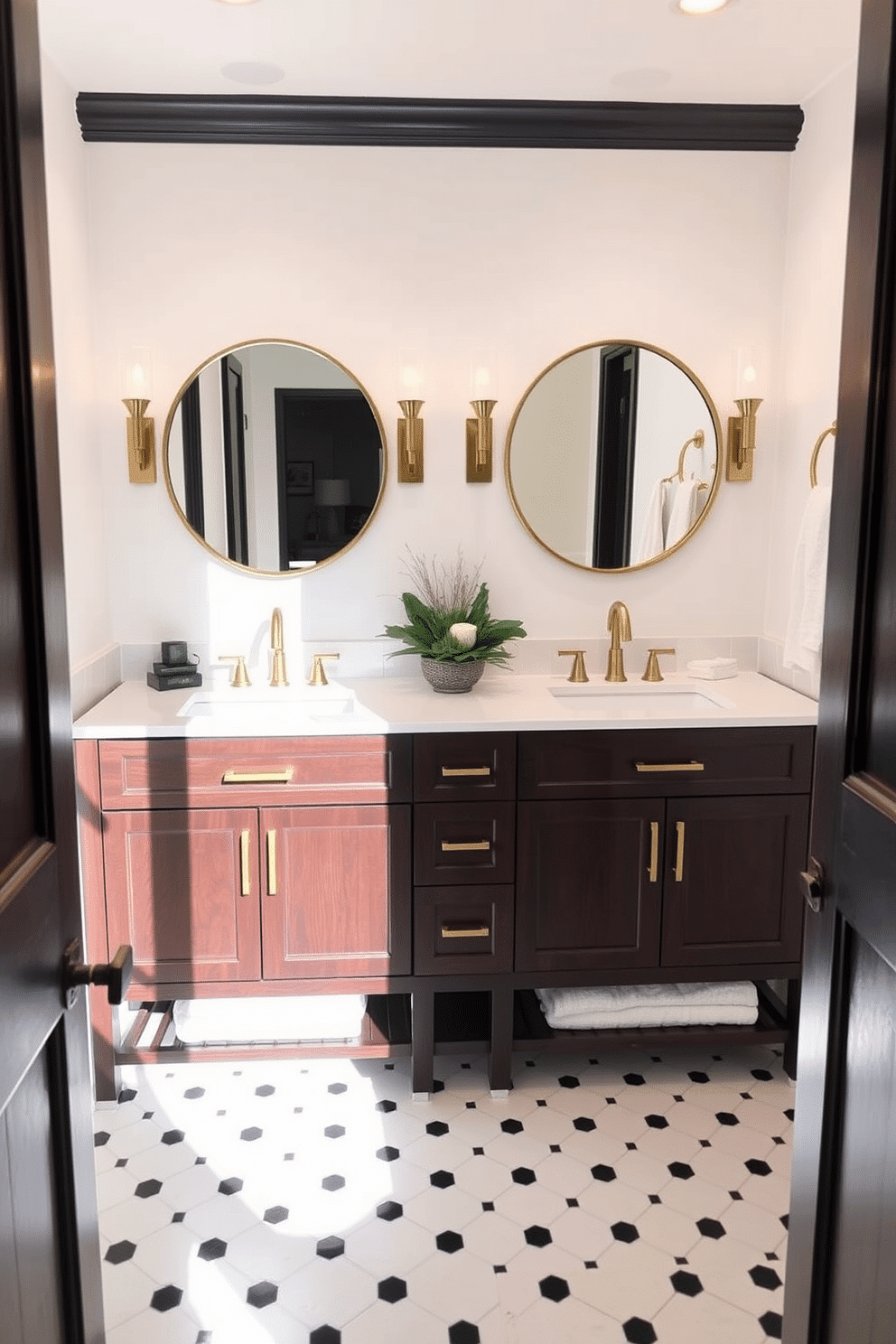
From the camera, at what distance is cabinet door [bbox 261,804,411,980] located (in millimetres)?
2443

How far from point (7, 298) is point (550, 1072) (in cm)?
226

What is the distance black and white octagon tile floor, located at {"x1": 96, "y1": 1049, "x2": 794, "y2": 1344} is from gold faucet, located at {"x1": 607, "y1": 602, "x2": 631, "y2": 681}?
3.33ft

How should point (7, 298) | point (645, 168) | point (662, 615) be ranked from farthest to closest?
point (662, 615)
point (645, 168)
point (7, 298)

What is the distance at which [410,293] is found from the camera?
2.83 metres

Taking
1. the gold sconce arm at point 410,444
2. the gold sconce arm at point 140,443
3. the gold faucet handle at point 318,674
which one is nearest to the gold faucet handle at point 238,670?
the gold faucet handle at point 318,674

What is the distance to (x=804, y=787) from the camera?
253cm

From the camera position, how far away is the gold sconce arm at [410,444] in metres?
2.84

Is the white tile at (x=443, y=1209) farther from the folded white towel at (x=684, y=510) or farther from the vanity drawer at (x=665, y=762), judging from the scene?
the folded white towel at (x=684, y=510)

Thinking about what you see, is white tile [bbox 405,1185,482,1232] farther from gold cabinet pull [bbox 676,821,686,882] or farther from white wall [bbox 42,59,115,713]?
white wall [bbox 42,59,115,713]

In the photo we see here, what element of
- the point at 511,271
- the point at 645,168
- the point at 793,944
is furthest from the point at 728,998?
the point at 645,168

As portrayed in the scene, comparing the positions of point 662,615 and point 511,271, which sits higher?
point 511,271

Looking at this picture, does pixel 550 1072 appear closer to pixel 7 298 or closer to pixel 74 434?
pixel 74 434

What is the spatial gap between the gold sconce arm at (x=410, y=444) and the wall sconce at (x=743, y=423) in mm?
877

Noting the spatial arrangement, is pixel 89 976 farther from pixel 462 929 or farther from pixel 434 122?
pixel 434 122
